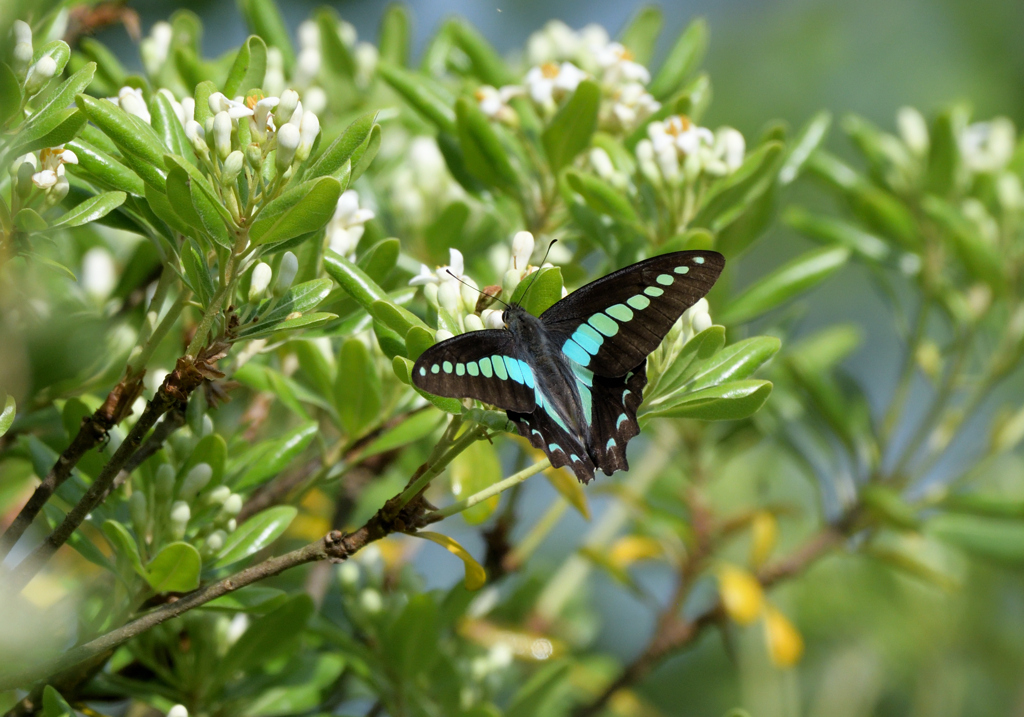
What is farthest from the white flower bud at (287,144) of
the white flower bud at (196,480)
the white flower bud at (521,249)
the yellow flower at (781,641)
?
the yellow flower at (781,641)

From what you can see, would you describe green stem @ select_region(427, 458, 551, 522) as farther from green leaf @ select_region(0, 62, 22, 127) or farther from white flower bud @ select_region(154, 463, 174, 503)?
green leaf @ select_region(0, 62, 22, 127)

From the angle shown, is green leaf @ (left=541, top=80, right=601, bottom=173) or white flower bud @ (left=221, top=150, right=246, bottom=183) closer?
white flower bud @ (left=221, top=150, right=246, bottom=183)

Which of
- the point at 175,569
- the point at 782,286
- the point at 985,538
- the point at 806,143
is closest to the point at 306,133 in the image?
the point at 175,569

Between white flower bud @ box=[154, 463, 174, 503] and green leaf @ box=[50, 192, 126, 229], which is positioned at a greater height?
green leaf @ box=[50, 192, 126, 229]

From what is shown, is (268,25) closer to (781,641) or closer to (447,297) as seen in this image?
(447,297)

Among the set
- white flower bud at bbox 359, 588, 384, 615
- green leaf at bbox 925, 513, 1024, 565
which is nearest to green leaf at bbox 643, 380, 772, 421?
white flower bud at bbox 359, 588, 384, 615

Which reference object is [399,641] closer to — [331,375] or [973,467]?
[331,375]
